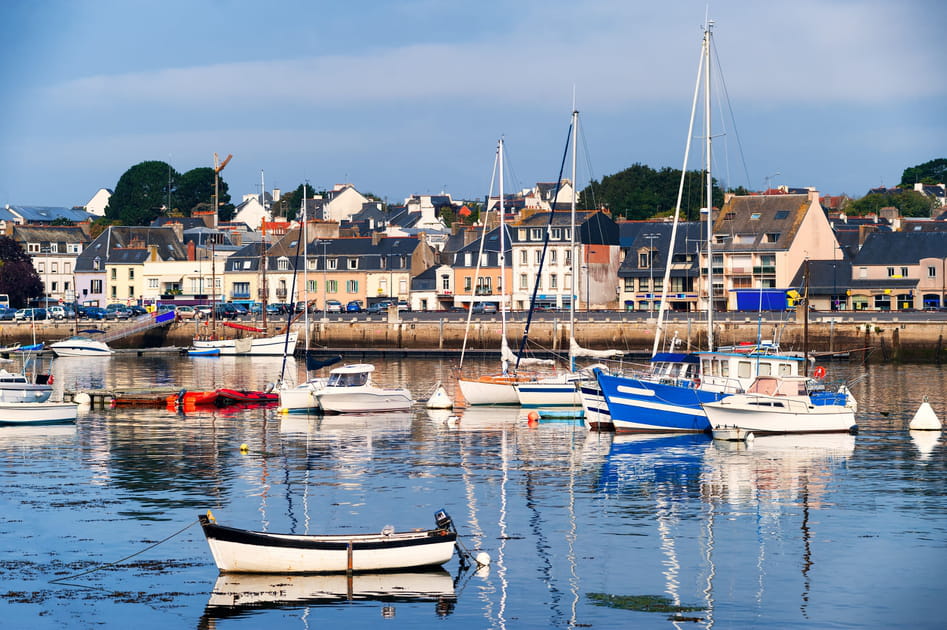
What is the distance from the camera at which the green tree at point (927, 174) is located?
18638cm

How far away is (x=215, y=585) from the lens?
2316 centimetres

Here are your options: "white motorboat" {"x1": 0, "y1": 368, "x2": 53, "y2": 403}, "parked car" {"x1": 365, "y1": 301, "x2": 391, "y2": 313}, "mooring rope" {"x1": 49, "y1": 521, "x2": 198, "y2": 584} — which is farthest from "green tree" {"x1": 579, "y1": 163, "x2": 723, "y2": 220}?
"mooring rope" {"x1": 49, "y1": 521, "x2": 198, "y2": 584}

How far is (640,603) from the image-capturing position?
21984mm

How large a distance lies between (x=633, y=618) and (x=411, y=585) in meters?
4.35

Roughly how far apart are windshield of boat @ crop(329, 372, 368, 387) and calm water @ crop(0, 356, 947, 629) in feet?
11.3

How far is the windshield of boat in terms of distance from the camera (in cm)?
5200

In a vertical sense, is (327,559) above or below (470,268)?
below

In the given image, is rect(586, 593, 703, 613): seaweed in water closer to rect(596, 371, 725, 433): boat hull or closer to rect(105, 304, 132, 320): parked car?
rect(596, 371, 725, 433): boat hull

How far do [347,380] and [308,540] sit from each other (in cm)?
2926

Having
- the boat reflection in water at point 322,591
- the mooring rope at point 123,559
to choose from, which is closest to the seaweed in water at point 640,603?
the boat reflection in water at point 322,591

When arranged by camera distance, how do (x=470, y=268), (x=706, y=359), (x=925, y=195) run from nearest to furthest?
(x=706, y=359) → (x=470, y=268) → (x=925, y=195)

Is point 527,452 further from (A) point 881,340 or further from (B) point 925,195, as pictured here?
(B) point 925,195

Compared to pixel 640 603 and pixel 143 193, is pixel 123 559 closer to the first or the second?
pixel 640 603

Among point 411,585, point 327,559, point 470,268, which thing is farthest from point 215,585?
point 470,268
